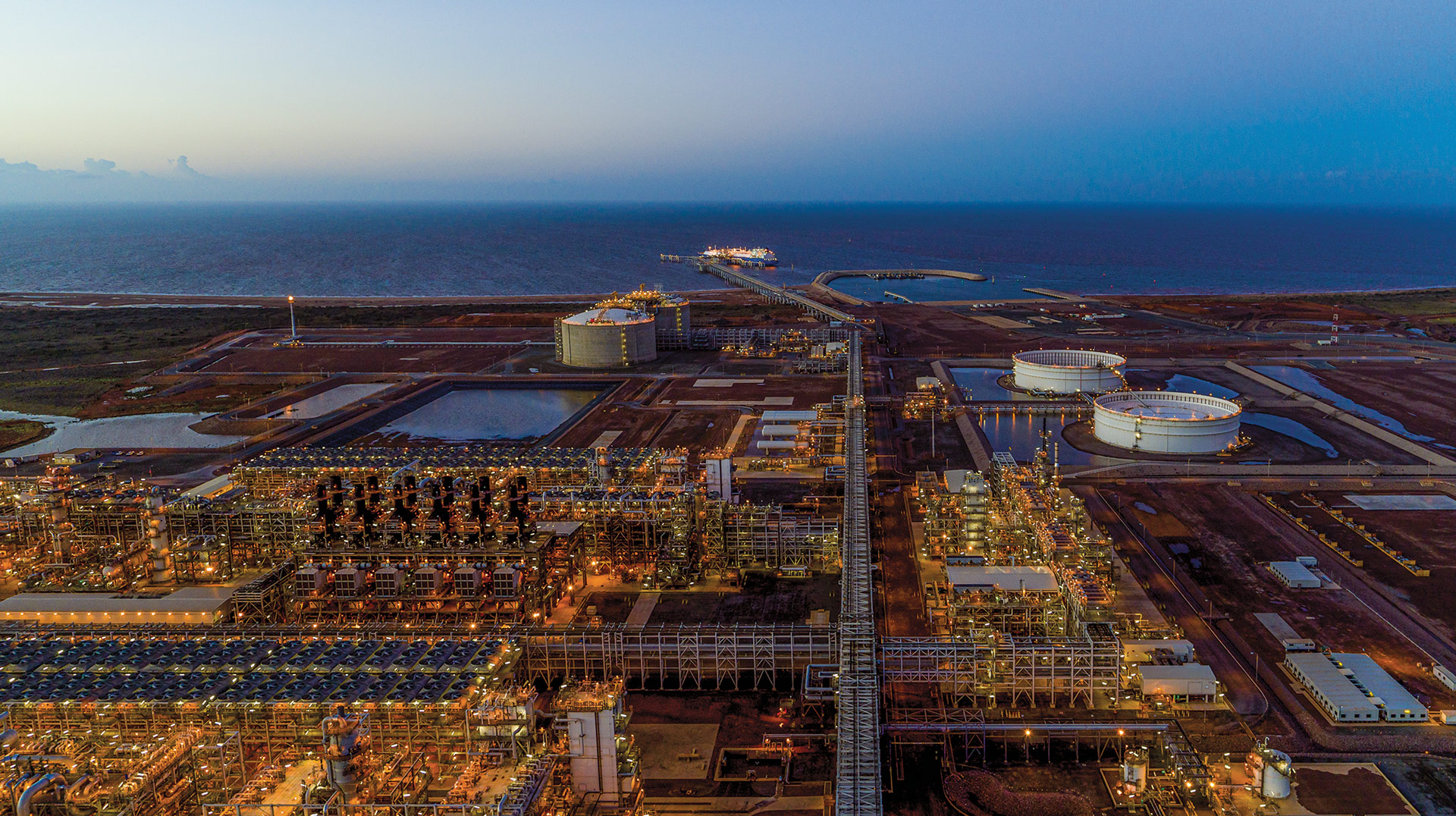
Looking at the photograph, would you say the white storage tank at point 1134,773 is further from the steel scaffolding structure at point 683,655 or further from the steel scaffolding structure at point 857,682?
the steel scaffolding structure at point 683,655

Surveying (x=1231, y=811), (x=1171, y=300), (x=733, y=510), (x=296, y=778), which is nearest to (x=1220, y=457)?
(x=733, y=510)

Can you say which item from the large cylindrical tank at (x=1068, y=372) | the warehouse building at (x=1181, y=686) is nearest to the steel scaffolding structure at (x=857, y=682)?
the warehouse building at (x=1181, y=686)

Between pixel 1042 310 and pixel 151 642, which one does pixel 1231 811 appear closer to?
pixel 151 642

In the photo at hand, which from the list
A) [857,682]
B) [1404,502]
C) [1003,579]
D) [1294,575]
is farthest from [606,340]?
[857,682]

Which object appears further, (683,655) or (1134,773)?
(683,655)

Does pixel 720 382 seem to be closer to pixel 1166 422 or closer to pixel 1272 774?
pixel 1166 422

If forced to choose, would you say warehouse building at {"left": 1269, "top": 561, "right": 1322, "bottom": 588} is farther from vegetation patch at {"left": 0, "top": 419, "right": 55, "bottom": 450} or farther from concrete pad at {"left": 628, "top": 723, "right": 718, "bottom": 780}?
vegetation patch at {"left": 0, "top": 419, "right": 55, "bottom": 450}
